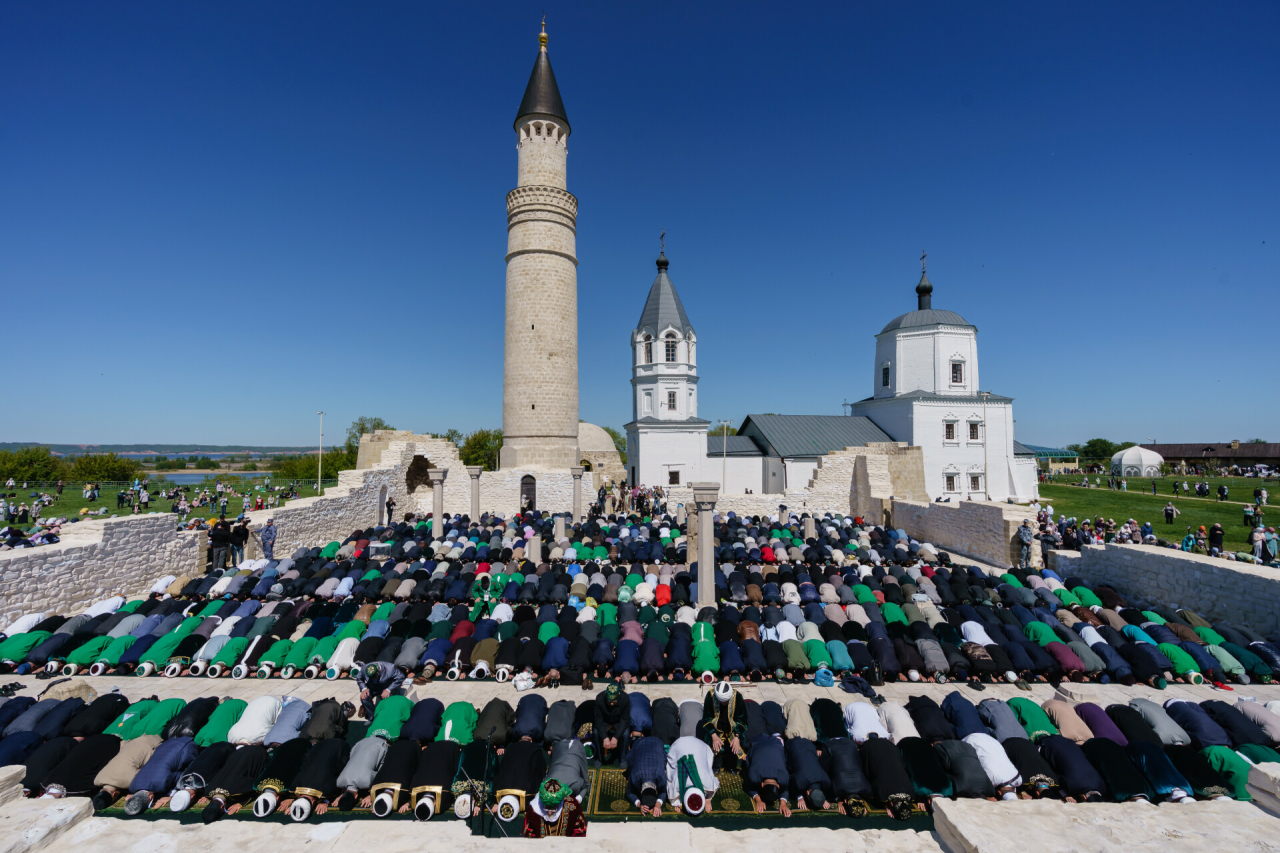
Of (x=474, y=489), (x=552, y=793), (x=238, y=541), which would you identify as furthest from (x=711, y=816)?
(x=474, y=489)

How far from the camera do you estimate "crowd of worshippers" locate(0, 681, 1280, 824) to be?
222 inches

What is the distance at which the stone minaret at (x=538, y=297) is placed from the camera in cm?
2748

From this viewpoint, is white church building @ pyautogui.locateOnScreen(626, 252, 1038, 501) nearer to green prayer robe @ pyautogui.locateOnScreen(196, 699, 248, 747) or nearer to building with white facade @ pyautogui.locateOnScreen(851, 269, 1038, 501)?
building with white facade @ pyautogui.locateOnScreen(851, 269, 1038, 501)

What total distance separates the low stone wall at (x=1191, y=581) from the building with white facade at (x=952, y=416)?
781 inches

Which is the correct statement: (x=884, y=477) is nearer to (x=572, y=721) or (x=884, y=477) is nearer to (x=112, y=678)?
(x=572, y=721)

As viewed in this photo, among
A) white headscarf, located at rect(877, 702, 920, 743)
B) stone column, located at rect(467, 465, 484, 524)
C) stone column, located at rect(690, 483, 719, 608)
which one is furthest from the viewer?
stone column, located at rect(467, 465, 484, 524)

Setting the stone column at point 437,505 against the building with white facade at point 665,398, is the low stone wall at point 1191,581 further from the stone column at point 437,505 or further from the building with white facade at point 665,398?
the building with white facade at point 665,398

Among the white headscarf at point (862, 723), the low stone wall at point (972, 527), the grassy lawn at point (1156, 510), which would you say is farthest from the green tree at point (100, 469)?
the grassy lawn at point (1156, 510)

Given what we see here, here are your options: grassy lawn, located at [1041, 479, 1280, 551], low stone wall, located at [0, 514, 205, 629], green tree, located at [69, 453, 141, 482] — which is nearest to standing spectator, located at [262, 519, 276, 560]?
low stone wall, located at [0, 514, 205, 629]

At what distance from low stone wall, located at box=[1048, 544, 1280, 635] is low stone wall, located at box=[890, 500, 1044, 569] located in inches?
91.7

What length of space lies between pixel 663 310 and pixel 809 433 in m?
11.9

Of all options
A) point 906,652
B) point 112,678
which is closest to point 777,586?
point 906,652

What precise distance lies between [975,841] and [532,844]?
3.64 meters

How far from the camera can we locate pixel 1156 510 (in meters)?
30.6
